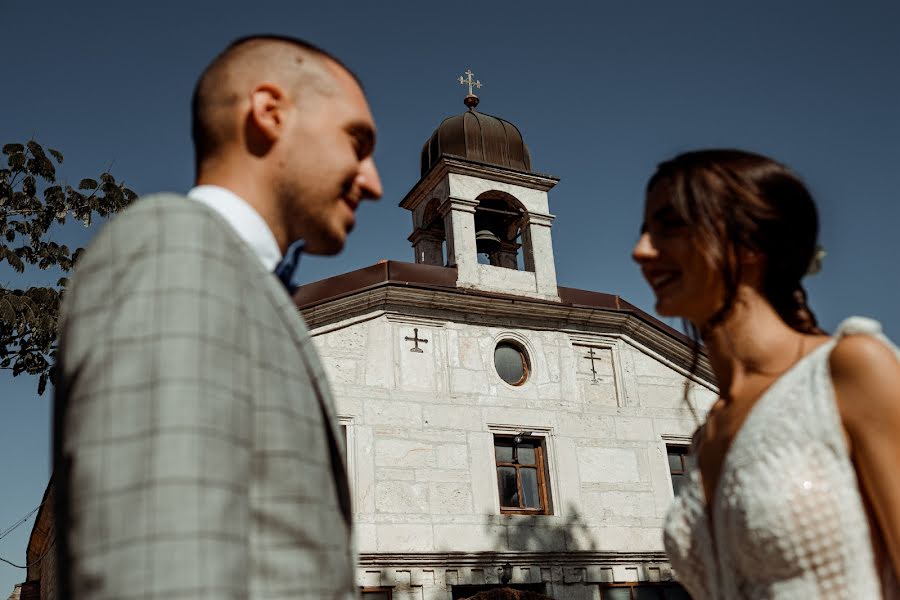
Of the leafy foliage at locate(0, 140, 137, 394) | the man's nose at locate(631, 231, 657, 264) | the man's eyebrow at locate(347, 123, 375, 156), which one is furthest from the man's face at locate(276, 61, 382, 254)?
the leafy foliage at locate(0, 140, 137, 394)

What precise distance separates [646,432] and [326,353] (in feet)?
19.2

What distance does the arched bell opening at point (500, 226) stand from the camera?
15336 mm

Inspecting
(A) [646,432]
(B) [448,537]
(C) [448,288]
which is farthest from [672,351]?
(B) [448,537]

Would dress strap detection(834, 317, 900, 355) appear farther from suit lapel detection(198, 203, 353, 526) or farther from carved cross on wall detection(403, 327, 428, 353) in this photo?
carved cross on wall detection(403, 327, 428, 353)

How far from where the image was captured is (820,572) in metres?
1.90

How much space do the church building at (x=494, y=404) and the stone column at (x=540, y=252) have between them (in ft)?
0.09

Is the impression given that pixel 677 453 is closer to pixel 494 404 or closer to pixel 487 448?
pixel 494 404

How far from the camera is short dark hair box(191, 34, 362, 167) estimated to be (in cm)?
167

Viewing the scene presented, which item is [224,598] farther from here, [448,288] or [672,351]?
[672,351]

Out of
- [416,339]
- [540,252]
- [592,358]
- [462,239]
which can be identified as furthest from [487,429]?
[540,252]

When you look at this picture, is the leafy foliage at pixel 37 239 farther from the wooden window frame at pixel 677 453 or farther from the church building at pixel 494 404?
the wooden window frame at pixel 677 453

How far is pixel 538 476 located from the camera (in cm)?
1355

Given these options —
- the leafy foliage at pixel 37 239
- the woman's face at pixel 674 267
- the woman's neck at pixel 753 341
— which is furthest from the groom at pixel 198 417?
the leafy foliage at pixel 37 239

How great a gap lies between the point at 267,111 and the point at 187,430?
0.76 meters
